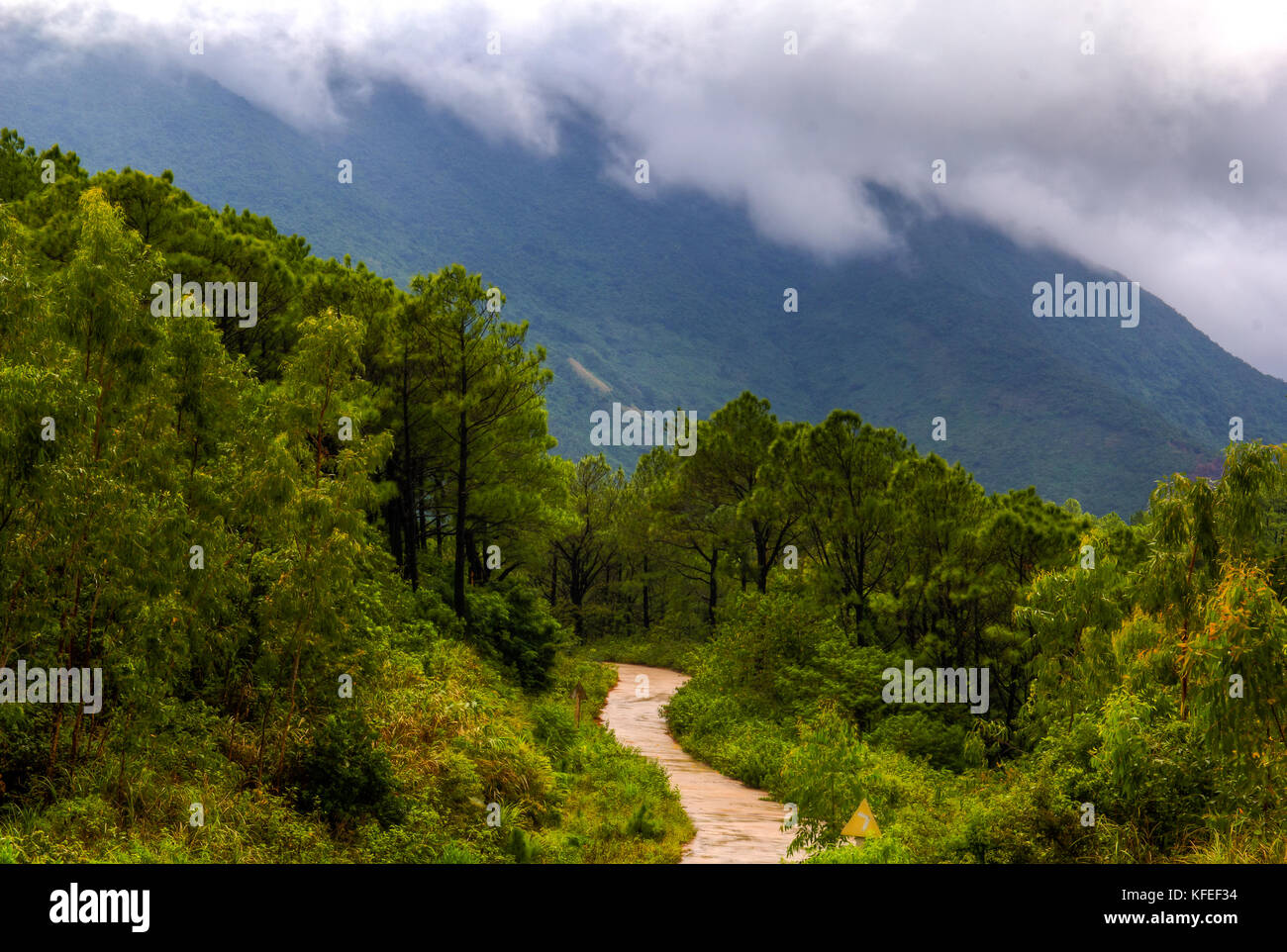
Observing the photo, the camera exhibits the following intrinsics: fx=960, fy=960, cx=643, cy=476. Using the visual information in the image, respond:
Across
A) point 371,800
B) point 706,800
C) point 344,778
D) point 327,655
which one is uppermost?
point 327,655

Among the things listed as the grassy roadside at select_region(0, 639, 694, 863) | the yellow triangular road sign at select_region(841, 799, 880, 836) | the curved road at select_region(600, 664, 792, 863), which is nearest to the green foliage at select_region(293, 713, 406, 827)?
the grassy roadside at select_region(0, 639, 694, 863)

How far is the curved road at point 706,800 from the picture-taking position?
1219cm

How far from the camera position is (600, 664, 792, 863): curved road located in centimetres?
1219

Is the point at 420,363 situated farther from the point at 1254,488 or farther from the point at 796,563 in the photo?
the point at 1254,488

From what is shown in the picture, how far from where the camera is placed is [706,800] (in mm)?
17531

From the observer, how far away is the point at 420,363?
25.3 m

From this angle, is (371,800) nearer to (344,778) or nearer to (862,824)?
(344,778)

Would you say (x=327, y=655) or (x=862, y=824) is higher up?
(x=327, y=655)

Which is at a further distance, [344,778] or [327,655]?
[327,655]

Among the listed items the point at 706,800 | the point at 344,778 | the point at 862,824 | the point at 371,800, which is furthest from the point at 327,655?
the point at 706,800

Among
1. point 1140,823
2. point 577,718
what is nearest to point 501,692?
point 577,718

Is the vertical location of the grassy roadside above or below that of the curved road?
above

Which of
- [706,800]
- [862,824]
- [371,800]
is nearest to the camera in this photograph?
[862,824]

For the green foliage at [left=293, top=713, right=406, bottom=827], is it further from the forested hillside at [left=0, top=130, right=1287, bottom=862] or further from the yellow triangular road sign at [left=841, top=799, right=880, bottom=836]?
the yellow triangular road sign at [left=841, top=799, right=880, bottom=836]
